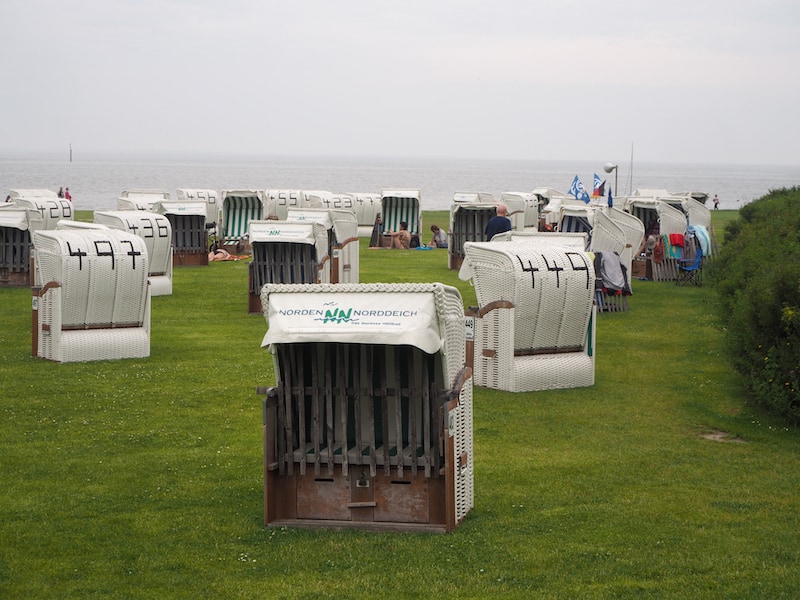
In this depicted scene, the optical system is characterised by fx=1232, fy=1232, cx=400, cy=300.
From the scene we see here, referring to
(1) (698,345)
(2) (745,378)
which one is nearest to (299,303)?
(2) (745,378)

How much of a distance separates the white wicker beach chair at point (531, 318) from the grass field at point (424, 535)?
1.19ft

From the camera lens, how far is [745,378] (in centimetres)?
1300

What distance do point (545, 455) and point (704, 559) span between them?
3.10m

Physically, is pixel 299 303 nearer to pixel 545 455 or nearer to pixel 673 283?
pixel 545 455

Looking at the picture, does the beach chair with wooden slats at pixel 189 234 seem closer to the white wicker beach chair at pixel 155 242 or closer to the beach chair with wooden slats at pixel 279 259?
the white wicker beach chair at pixel 155 242

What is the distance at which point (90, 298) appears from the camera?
15.9 m

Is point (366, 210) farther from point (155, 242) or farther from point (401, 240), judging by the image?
point (155, 242)

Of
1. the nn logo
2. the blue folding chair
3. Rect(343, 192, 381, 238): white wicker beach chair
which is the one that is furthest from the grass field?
Rect(343, 192, 381, 238): white wicker beach chair

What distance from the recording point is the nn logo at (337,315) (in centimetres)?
830

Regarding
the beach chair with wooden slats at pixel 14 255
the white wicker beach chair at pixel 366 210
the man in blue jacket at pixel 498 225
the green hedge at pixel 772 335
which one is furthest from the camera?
the white wicker beach chair at pixel 366 210

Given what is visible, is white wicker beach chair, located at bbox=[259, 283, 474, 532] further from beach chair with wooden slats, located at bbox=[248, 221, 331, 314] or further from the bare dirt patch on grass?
beach chair with wooden slats, located at bbox=[248, 221, 331, 314]

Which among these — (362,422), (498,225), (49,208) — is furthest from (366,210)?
(362,422)

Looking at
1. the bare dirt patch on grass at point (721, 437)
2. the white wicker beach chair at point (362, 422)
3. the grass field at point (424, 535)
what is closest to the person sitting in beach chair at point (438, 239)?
the grass field at point (424, 535)

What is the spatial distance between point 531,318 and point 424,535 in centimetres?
578
